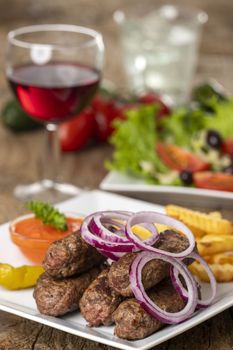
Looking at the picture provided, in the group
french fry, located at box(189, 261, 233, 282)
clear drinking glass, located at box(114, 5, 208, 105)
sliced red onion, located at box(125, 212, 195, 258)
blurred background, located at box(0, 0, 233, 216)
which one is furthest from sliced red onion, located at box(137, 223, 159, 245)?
clear drinking glass, located at box(114, 5, 208, 105)

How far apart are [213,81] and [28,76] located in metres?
2.08

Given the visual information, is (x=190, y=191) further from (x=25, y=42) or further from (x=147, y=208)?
(x=25, y=42)

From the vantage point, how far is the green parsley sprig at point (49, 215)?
2666 mm

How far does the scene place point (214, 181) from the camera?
355 centimetres

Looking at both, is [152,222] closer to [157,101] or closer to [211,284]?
[211,284]

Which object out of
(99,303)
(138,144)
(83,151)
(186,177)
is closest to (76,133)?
(83,151)

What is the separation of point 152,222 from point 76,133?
2005 mm

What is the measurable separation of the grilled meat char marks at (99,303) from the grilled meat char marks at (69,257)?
9cm

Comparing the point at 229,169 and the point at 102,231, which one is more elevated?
the point at 102,231

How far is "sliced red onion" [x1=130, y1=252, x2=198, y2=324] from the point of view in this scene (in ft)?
7.02

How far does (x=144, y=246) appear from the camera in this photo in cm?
219

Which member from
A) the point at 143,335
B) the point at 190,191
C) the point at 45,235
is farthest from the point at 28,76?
the point at 143,335

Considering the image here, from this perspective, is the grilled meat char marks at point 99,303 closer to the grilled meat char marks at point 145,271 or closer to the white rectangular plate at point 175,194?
the grilled meat char marks at point 145,271

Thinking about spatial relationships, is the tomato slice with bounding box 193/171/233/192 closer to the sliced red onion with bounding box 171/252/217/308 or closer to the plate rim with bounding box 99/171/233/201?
the plate rim with bounding box 99/171/233/201
